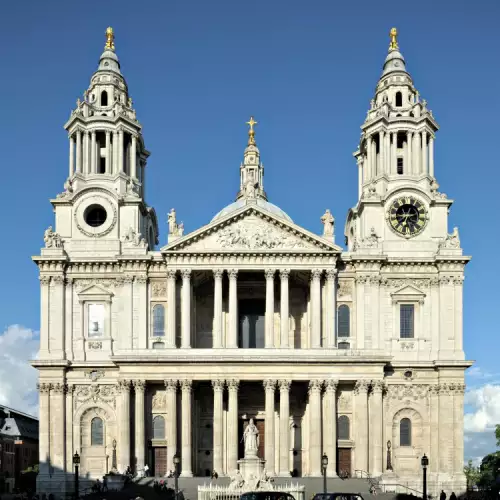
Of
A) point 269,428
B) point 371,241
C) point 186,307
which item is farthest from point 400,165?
point 269,428

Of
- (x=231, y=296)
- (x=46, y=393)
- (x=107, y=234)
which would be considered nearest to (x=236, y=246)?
(x=231, y=296)

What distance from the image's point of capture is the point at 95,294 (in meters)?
77.4

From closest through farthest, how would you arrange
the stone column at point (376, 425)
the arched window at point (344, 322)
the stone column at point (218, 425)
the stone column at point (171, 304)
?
the stone column at point (218, 425)
the stone column at point (376, 425)
the stone column at point (171, 304)
the arched window at point (344, 322)

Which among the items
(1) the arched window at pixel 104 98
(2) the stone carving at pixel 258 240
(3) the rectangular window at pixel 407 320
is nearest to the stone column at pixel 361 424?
(3) the rectangular window at pixel 407 320

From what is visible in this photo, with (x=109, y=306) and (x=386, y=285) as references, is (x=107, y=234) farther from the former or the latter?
(x=386, y=285)

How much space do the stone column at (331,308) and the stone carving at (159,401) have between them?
12532mm

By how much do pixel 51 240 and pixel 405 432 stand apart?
30.0m

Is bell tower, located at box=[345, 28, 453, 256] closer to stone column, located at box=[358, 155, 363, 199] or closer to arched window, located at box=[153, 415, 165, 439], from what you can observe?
stone column, located at box=[358, 155, 363, 199]

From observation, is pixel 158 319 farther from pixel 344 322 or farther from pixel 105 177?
pixel 344 322

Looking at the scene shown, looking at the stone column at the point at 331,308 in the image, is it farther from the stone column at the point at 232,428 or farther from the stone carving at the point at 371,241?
the stone column at the point at 232,428

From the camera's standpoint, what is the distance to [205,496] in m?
59.5

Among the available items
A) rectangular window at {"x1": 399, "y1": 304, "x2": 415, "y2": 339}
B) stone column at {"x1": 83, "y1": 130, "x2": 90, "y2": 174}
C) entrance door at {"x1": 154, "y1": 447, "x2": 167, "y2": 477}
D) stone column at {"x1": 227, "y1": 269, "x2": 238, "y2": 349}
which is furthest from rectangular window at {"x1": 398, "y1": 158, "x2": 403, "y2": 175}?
entrance door at {"x1": 154, "y1": 447, "x2": 167, "y2": 477}

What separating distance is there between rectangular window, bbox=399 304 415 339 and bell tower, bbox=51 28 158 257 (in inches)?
781

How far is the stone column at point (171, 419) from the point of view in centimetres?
7231
